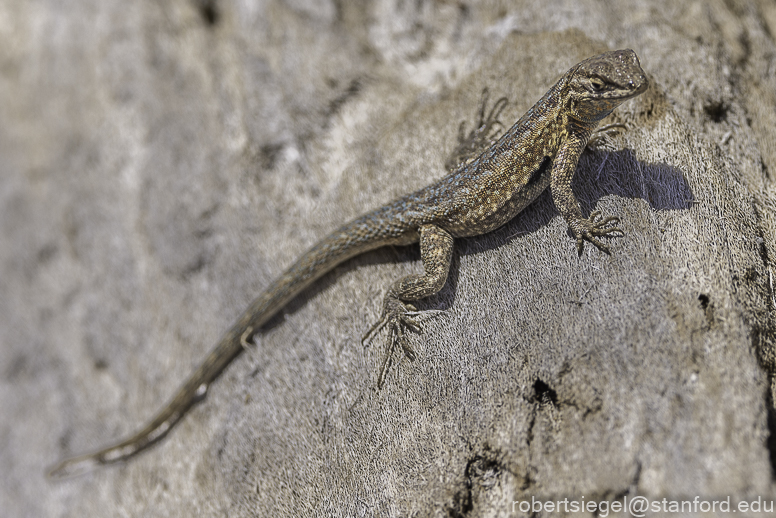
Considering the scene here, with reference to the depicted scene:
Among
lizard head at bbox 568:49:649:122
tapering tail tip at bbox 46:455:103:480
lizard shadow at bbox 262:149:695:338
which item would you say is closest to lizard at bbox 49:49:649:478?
lizard head at bbox 568:49:649:122

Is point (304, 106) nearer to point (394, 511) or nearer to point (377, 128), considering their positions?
point (377, 128)

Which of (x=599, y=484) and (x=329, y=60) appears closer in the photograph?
(x=599, y=484)

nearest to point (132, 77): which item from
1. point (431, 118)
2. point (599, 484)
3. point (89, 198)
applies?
point (89, 198)

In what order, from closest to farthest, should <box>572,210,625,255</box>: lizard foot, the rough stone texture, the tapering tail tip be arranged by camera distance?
the rough stone texture < <box>572,210,625,255</box>: lizard foot < the tapering tail tip

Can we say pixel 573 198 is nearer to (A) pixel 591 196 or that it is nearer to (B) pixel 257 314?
(A) pixel 591 196

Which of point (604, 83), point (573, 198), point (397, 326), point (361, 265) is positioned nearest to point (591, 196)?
point (573, 198)

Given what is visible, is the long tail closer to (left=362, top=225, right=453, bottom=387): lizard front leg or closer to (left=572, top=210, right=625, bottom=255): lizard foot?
(left=362, top=225, right=453, bottom=387): lizard front leg

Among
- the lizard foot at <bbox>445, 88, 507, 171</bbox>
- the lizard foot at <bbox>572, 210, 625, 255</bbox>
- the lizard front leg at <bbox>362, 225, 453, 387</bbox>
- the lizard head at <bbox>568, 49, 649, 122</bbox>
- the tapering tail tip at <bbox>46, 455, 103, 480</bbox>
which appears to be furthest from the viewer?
A: the tapering tail tip at <bbox>46, 455, 103, 480</bbox>

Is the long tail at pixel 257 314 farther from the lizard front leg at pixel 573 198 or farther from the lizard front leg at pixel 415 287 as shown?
the lizard front leg at pixel 573 198
